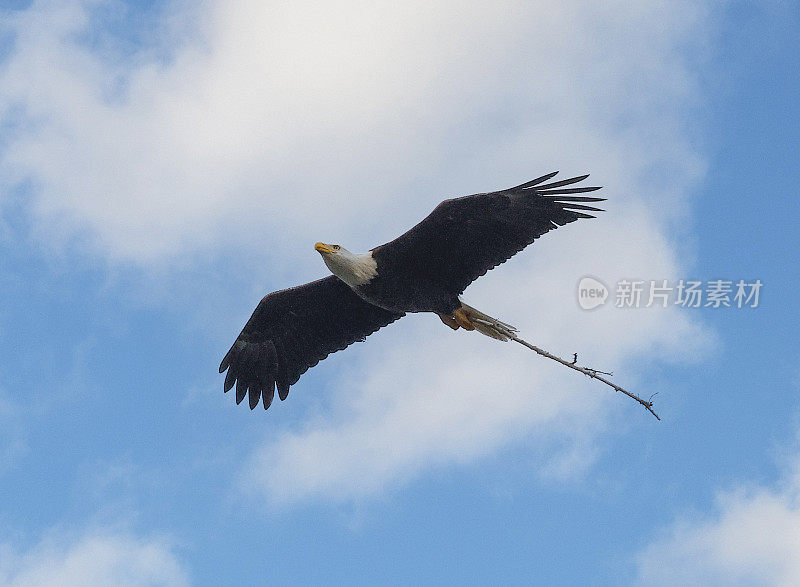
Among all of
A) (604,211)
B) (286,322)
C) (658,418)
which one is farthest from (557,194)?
(286,322)

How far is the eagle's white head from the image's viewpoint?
26.7 feet

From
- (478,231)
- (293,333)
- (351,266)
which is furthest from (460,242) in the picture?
(293,333)

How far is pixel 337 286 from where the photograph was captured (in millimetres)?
8984

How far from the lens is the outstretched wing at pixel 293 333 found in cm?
903

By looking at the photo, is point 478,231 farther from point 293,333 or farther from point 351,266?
point 293,333

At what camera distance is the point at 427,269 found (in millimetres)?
8258

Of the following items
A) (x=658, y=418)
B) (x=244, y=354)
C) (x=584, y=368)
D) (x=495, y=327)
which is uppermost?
(x=244, y=354)

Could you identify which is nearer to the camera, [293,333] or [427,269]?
[427,269]

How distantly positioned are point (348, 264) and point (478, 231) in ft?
3.56

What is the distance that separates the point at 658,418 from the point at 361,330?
2921 millimetres

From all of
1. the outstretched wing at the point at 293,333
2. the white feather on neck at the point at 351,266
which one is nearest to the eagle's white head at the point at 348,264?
the white feather on neck at the point at 351,266

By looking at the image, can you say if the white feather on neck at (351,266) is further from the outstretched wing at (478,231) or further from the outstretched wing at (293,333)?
the outstretched wing at (293,333)

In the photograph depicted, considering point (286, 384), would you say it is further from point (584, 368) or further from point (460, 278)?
point (584, 368)

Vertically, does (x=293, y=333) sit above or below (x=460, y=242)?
above
